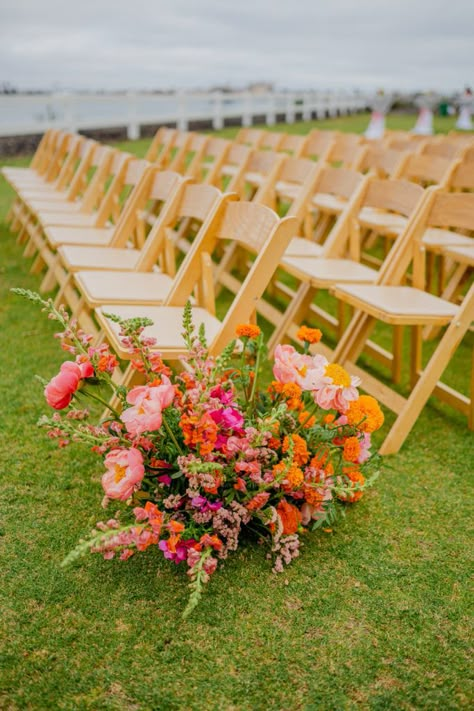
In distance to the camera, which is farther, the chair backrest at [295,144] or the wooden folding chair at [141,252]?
the chair backrest at [295,144]

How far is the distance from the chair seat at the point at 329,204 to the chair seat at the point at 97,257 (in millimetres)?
1816

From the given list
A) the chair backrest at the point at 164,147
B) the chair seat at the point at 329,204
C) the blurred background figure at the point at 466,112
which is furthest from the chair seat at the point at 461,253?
the blurred background figure at the point at 466,112

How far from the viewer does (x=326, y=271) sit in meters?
4.29

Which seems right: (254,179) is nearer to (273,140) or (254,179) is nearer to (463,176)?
(273,140)

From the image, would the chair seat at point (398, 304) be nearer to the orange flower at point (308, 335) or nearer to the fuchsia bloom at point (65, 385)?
the orange flower at point (308, 335)

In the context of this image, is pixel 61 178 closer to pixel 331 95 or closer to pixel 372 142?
pixel 372 142

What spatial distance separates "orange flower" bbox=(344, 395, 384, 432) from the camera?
2684 millimetres

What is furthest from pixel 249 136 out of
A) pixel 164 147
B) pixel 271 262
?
pixel 271 262

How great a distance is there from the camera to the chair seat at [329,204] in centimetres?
589

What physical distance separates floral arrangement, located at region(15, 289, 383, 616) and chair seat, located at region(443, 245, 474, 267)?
1910 mm

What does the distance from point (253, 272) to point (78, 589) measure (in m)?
1.37

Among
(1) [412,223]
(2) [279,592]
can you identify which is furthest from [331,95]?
(2) [279,592]

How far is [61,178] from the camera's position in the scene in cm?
780

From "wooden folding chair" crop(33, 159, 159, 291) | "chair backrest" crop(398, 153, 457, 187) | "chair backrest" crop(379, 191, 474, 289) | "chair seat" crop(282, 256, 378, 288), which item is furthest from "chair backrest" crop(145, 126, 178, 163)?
"chair backrest" crop(379, 191, 474, 289)
